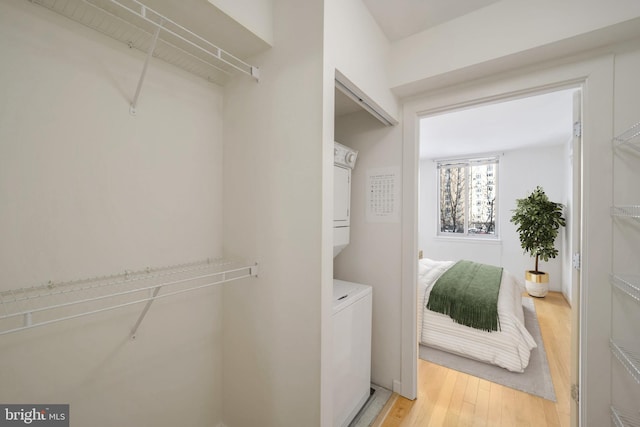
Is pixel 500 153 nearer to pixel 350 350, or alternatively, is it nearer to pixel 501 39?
pixel 501 39

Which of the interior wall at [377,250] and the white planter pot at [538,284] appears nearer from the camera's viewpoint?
the interior wall at [377,250]

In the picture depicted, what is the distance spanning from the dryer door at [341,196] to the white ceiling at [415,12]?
3.05ft

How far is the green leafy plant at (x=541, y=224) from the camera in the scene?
3.82 metres

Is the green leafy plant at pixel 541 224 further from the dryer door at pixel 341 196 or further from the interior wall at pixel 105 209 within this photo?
the interior wall at pixel 105 209

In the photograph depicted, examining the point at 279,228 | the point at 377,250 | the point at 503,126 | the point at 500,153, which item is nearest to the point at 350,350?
the point at 377,250

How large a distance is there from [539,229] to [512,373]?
107 inches

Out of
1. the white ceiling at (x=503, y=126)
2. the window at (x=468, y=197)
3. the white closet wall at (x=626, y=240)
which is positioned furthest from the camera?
the window at (x=468, y=197)

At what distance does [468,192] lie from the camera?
205 inches

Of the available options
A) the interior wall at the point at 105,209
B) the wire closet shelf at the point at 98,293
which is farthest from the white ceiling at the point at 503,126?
the wire closet shelf at the point at 98,293

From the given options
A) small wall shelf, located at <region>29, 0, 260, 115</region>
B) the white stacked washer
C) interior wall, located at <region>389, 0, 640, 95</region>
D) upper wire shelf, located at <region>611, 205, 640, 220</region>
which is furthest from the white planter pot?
small wall shelf, located at <region>29, 0, 260, 115</region>

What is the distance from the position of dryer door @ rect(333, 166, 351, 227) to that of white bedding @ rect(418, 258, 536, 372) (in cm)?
147

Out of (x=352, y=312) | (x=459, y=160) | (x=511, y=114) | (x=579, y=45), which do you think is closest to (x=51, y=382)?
(x=352, y=312)

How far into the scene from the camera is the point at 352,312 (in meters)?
1.55

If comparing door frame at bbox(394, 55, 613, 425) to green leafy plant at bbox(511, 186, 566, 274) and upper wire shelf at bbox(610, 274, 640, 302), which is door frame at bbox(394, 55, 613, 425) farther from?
green leafy plant at bbox(511, 186, 566, 274)
